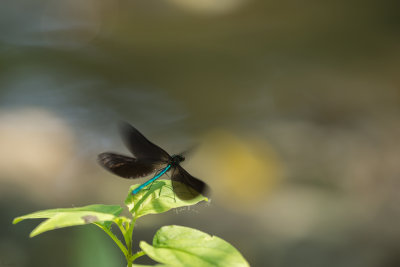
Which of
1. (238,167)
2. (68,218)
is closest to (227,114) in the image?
(238,167)

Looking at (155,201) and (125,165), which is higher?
(125,165)

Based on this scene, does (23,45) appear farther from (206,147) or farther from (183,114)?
(206,147)

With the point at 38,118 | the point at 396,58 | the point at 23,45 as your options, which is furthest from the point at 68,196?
the point at 396,58

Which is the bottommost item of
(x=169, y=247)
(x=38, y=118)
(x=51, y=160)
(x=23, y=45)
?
(x=169, y=247)

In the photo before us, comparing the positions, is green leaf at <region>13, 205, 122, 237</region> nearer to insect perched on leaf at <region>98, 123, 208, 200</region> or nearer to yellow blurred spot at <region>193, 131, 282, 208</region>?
insect perched on leaf at <region>98, 123, 208, 200</region>

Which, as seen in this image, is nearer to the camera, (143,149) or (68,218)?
(68,218)

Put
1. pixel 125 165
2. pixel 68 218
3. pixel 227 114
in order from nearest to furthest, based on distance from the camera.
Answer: pixel 68 218
pixel 125 165
pixel 227 114

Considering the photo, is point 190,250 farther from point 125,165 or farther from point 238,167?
point 238,167
